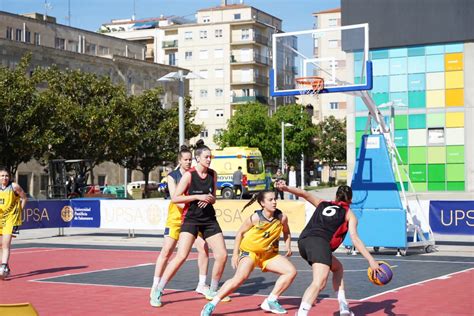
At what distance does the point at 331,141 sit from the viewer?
88000 millimetres

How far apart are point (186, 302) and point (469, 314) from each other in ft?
12.5

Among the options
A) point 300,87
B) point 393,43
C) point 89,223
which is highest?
point 393,43

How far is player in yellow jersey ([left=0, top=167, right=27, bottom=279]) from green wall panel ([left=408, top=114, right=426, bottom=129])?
4458 cm

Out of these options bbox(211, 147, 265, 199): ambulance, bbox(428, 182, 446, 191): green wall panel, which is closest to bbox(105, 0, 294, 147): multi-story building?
bbox(428, 182, 446, 191): green wall panel

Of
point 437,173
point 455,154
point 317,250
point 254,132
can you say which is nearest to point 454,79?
point 455,154

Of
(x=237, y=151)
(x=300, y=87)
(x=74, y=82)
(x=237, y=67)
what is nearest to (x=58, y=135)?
(x=74, y=82)

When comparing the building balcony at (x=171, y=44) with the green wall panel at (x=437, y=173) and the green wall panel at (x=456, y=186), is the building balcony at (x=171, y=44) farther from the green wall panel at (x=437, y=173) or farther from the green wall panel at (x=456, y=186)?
the green wall panel at (x=456, y=186)

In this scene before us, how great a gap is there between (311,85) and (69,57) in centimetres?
5141

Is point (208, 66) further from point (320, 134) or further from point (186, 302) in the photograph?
point (186, 302)

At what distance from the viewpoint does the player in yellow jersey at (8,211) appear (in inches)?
559

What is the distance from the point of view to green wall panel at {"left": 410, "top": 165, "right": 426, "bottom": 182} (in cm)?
5559

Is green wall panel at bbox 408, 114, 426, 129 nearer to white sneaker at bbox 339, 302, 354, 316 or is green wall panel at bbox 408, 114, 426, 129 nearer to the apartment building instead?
the apartment building

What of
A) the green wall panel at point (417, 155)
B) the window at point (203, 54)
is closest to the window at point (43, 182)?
the green wall panel at point (417, 155)

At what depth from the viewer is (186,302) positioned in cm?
1139
